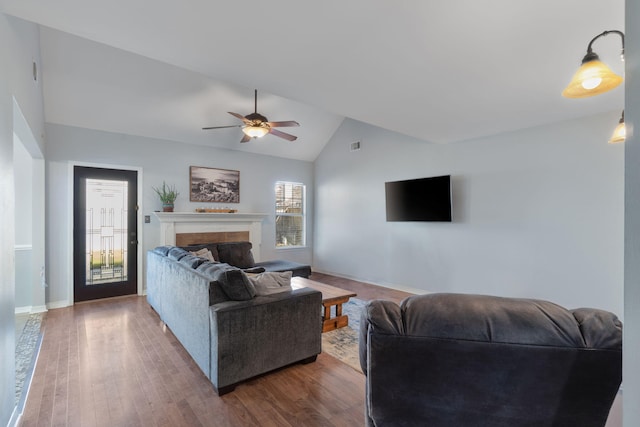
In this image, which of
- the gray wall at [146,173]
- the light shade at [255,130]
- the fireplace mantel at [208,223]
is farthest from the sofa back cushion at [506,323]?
the gray wall at [146,173]

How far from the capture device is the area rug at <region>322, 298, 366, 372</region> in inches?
108

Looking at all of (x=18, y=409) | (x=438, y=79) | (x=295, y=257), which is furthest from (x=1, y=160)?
(x=295, y=257)

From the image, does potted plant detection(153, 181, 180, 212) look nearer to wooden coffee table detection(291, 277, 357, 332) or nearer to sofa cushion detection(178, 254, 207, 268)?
sofa cushion detection(178, 254, 207, 268)

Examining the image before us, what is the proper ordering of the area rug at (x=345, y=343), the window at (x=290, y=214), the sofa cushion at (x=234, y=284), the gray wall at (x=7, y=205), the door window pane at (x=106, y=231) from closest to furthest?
the gray wall at (x=7, y=205) → the sofa cushion at (x=234, y=284) → the area rug at (x=345, y=343) → the door window pane at (x=106, y=231) → the window at (x=290, y=214)

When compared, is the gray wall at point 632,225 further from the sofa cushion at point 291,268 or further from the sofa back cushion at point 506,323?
the sofa cushion at point 291,268

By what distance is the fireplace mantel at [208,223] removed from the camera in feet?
16.7

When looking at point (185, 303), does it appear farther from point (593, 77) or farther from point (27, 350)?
point (593, 77)

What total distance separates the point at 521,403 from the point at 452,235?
400cm

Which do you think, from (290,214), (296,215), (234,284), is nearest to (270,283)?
(234,284)

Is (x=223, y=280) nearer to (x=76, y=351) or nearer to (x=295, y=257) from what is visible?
(x=76, y=351)

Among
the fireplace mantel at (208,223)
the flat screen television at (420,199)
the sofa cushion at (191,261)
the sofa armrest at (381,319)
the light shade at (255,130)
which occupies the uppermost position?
the light shade at (255,130)

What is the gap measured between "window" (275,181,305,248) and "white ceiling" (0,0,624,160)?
3447mm

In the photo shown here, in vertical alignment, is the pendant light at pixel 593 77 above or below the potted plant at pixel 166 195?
above

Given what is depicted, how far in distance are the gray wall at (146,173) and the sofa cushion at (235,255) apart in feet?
3.41
